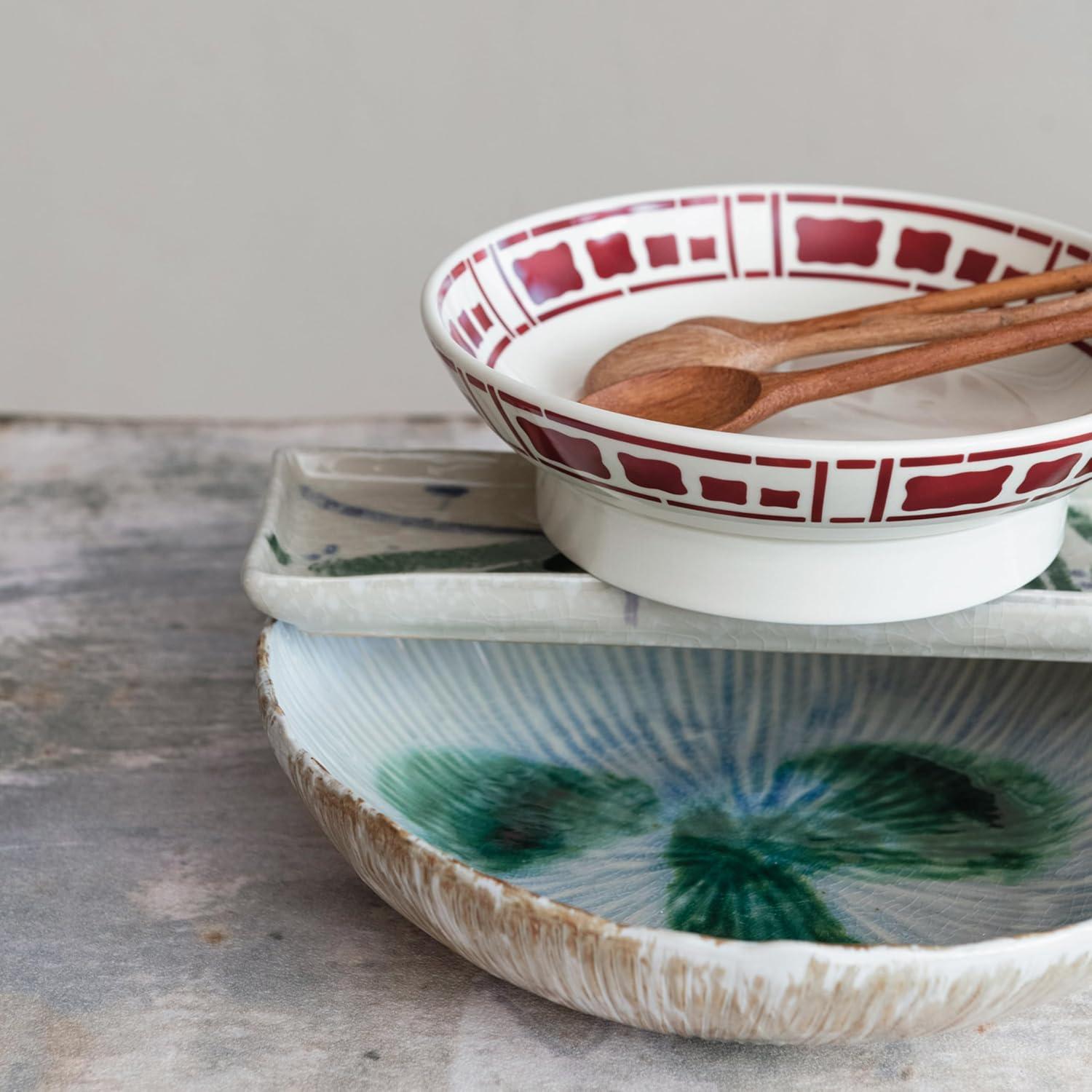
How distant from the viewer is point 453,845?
0.46 metres

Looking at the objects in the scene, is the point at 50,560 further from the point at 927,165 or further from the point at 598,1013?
the point at 927,165

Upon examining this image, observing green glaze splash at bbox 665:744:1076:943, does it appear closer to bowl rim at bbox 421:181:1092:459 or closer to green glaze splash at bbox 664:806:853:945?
green glaze splash at bbox 664:806:853:945

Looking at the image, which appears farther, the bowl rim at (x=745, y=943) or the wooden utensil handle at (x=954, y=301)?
the wooden utensil handle at (x=954, y=301)

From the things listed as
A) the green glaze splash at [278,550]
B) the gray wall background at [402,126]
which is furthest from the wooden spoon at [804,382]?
the gray wall background at [402,126]

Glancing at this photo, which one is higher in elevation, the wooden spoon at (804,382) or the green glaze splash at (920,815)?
the wooden spoon at (804,382)

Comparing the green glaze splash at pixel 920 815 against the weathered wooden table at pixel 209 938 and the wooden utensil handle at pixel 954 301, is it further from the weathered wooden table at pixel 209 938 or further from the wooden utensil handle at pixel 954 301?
the wooden utensil handle at pixel 954 301

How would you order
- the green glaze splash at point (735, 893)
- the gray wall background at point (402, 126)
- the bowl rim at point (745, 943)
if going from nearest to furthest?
the bowl rim at point (745, 943)
the green glaze splash at point (735, 893)
the gray wall background at point (402, 126)

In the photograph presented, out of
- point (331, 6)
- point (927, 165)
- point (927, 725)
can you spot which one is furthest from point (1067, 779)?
point (331, 6)

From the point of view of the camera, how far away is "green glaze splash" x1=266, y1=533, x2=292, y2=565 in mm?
491

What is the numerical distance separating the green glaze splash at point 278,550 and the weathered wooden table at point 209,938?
0.11 m

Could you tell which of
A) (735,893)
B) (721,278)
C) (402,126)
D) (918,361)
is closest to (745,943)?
(735,893)

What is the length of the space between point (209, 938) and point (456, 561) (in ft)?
0.53

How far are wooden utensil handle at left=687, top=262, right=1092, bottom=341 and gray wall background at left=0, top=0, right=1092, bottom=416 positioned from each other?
589mm

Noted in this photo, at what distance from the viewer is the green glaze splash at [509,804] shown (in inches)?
18.3
